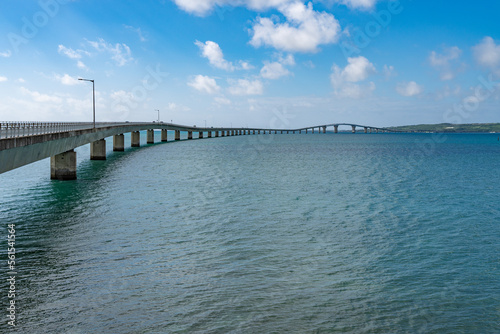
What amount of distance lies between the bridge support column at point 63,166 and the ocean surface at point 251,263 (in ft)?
31.6

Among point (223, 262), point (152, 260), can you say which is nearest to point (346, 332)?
point (223, 262)

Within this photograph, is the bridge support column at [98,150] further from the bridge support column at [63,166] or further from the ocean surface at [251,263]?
the ocean surface at [251,263]

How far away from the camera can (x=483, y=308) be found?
13.1 metres

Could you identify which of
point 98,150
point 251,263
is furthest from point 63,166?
point 251,263

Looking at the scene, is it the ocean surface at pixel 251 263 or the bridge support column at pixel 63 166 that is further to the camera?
the bridge support column at pixel 63 166

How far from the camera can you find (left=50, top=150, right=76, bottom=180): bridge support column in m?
44.7

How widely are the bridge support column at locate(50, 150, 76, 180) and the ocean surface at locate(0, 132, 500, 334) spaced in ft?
31.6

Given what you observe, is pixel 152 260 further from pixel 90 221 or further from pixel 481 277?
pixel 481 277

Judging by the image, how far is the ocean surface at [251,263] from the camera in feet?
39.8

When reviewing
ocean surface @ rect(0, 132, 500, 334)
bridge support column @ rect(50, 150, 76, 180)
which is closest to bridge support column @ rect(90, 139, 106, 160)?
bridge support column @ rect(50, 150, 76, 180)

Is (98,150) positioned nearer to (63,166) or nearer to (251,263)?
(63,166)

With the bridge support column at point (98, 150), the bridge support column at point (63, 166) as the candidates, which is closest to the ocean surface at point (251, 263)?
Result: the bridge support column at point (63, 166)

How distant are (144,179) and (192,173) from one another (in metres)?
9.48

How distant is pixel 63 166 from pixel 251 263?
114ft
